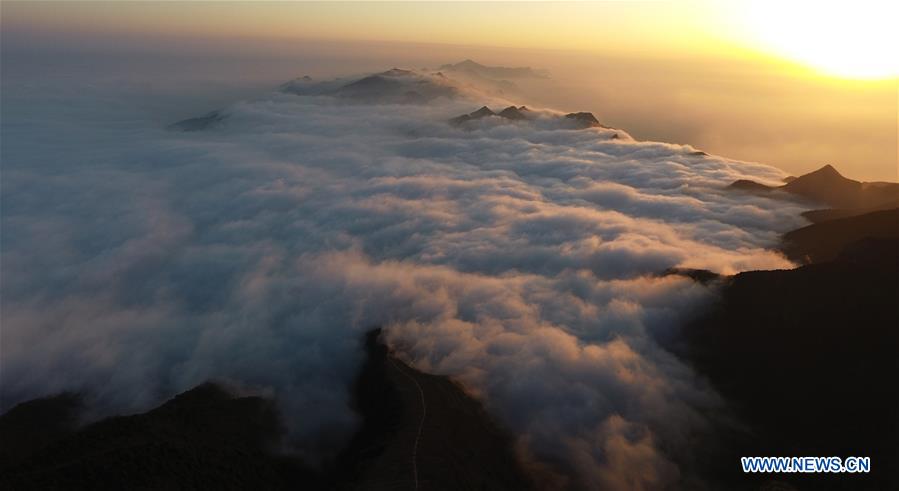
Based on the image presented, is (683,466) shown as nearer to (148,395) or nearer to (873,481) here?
(873,481)

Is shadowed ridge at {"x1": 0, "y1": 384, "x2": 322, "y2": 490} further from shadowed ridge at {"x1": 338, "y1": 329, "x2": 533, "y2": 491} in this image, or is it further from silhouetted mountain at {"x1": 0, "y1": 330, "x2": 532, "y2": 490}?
shadowed ridge at {"x1": 338, "y1": 329, "x2": 533, "y2": 491}

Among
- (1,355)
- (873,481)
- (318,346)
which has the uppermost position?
(873,481)

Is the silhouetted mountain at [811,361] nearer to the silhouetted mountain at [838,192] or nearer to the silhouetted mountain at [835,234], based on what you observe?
the silhouetted mountain at [835,234]

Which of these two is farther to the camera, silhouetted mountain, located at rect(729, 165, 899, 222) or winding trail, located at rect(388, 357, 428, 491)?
silhouetted mountain, located at rect(729, 165, 899, 222)

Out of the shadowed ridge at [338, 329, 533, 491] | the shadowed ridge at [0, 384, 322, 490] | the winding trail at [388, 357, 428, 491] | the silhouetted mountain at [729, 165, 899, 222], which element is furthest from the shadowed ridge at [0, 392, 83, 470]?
the silhouetted mountain at [729, 165, 899, 222]

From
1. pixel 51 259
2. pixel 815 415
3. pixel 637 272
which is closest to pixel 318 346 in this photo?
pixel 637 272

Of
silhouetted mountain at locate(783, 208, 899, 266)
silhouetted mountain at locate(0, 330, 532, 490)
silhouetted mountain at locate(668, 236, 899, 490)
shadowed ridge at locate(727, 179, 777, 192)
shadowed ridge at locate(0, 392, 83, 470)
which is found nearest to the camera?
silhouetted mountain at locate(0, 330, 532, 490)

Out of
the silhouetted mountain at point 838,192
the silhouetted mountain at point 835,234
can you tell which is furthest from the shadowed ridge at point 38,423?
the silhouetted mountain at point 838,192
